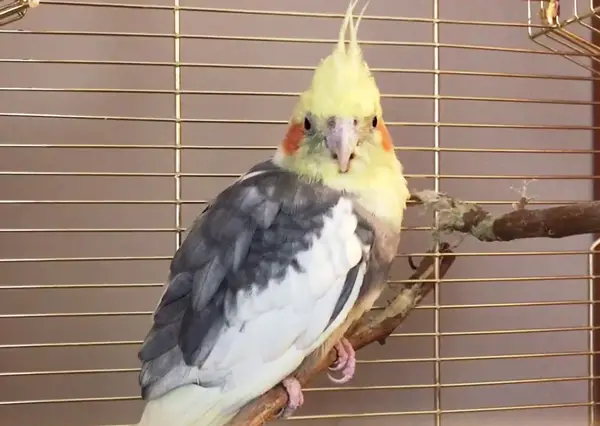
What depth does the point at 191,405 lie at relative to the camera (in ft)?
2.86

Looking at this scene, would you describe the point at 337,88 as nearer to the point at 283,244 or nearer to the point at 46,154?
the point at 283,244

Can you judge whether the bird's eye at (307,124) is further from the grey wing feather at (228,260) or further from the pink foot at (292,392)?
the pink foot at (292,392)

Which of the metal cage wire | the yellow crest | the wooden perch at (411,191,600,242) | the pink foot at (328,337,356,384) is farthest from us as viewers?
the metal cage wire

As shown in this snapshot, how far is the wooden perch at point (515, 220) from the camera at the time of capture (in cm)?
81

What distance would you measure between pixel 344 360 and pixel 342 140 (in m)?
0.34

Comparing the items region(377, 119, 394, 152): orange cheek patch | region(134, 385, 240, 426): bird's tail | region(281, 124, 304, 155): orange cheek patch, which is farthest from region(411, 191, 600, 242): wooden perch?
region(134, 385, 240, 426): bird's tail

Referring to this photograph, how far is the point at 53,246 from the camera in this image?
1227 millimetres

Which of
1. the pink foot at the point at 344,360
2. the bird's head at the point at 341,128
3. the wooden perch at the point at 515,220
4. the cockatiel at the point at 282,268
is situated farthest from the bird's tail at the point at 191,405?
the wooden perch at the point at 515,220

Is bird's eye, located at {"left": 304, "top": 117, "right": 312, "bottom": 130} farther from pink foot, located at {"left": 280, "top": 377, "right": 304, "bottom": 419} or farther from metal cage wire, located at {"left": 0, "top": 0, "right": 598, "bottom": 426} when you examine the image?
pink foot, located at {"left": 280, "top": 377, "right": 304, "bottom": 419}

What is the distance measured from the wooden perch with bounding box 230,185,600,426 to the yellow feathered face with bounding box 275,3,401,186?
6.8 inches

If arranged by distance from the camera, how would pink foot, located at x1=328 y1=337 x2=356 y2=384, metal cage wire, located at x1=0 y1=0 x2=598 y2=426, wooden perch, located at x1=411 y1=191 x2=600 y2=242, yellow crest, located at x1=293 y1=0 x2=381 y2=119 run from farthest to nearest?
metal cage wire, located at x1=0 y1=0 x2=598 y2=426
pink foot, located at x1=328 y1=337 x2=356 y2=384
yellow crest, located at x1=293 y1=0 x2=381 y2=119
wooden perch, located at x1=411 y1=191 x2=600 y2=242

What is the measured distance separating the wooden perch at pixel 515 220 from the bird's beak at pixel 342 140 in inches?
9.3

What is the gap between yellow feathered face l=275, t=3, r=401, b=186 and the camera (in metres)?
0.91

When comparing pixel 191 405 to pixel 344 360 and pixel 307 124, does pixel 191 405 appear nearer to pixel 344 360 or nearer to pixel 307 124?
pixel 344 360
